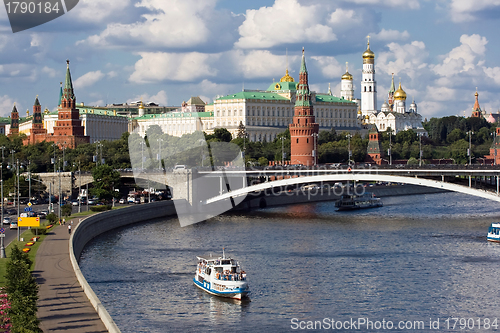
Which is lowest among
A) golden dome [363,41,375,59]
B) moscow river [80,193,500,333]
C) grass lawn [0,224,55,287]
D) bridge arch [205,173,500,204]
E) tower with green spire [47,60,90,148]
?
moscow river [80,193,500,333]

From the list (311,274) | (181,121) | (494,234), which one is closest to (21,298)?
(311,274)

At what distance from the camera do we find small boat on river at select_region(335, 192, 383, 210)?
257ft

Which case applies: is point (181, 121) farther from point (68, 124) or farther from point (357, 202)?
point (357, 202)

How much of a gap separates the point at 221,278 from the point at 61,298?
383 inches

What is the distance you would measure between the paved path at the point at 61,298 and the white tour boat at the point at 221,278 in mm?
6207

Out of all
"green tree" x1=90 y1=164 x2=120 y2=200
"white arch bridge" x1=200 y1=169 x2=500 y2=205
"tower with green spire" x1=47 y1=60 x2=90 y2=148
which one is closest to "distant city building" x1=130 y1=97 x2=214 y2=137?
"tower with green spire" x1=47 y1=60 x2=90 y2=148

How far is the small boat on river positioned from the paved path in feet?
139

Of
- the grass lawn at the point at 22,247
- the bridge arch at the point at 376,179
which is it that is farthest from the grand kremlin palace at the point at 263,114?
the grass lawn at the point at 22,247

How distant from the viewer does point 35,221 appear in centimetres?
4512

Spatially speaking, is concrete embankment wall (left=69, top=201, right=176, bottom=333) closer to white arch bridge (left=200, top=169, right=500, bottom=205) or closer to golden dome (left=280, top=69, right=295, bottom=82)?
white arch bridge (left=200, top=169, right=500, bottom=205)

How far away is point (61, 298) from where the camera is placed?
2877cm

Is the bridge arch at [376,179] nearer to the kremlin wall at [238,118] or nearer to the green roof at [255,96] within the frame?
the kremlin wall at [238,118]

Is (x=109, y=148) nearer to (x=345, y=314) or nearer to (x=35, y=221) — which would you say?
(x=35, y=221)

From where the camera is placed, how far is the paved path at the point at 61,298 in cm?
2519
